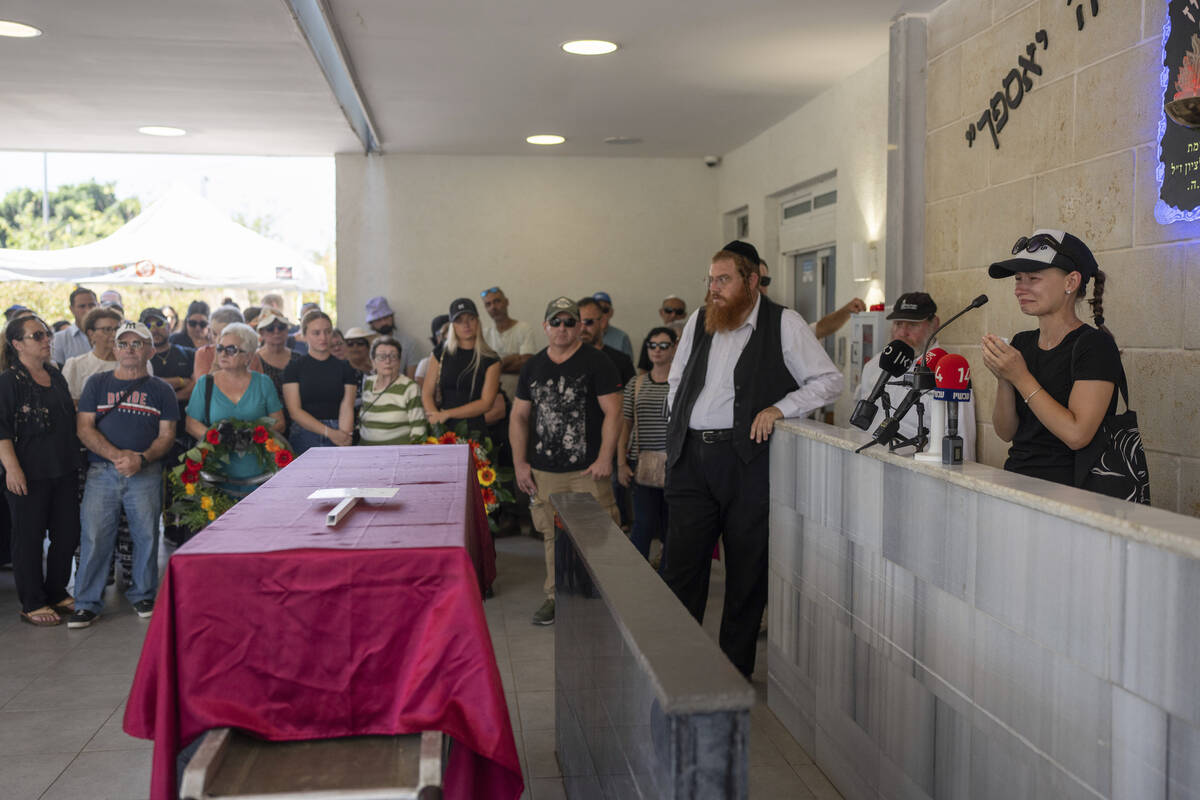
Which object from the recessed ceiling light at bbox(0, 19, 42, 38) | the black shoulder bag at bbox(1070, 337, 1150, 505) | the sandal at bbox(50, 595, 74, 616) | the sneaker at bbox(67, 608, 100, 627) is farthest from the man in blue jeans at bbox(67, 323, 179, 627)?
the black shoulder bag at bbox(1070, 337, 1150, 505)

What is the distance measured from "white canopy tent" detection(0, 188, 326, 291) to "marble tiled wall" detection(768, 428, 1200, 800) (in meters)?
9.12

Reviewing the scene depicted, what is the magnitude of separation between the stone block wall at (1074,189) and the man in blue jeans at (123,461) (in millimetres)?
4191

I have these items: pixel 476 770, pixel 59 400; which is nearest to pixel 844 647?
pixel 476 770

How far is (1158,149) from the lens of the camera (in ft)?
12.7

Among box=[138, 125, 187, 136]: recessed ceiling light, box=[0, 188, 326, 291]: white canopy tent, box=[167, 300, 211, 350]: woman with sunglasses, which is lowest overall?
box=[167, 300, 211, 350]: woman with sunglasses

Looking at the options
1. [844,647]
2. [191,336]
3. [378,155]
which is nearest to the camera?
[844,647]

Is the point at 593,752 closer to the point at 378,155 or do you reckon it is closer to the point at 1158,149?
the point at 1158,149

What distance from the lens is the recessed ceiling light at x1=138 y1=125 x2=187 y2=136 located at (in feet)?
28.9

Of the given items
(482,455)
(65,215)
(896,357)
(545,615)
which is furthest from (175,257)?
(65,215)

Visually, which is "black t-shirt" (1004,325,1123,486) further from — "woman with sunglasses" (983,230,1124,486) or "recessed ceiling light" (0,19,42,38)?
"recessed ceiling light" (0,19,42,38)

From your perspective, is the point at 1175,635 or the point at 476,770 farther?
the point at 476,770

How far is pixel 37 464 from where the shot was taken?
557cm

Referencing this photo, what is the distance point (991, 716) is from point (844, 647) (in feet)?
3.29

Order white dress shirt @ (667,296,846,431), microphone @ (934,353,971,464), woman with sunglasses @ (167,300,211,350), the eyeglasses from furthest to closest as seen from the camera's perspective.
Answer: woman with sunglasses @ (167,300,211,350)
white dress shirt @ (667,296,846,431)
the eyeglasses
microphone @ (934,353,971,464)
